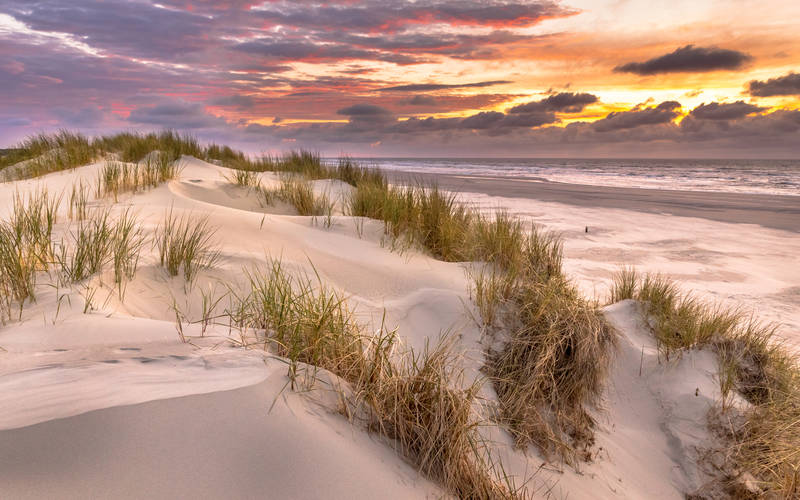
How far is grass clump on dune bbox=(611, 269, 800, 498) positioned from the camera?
87.4 inches

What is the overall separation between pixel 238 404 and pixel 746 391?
3217 millimetres

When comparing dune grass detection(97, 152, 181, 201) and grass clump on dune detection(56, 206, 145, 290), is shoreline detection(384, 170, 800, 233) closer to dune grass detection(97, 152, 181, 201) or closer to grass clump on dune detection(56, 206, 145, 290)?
dune grass detection(97, 152, 181, 201)

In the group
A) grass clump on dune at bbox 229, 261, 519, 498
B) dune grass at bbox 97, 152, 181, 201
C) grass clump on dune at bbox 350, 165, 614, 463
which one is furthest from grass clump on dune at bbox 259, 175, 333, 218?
grass clump on dune at bbox 229, 261, 519, 498

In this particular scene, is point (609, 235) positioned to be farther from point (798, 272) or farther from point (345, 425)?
point (345, 425)

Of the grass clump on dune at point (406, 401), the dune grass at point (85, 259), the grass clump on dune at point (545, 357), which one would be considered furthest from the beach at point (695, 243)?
the dune grass at point (85, 259)

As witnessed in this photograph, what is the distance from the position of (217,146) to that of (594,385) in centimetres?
1685

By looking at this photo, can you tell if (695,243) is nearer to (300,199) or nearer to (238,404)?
(300,199)

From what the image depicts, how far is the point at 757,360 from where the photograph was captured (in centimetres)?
296

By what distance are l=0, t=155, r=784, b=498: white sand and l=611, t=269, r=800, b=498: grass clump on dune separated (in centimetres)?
12

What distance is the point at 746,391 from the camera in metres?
2.83

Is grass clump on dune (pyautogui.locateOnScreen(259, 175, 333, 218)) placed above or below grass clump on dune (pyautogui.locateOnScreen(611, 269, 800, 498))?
above

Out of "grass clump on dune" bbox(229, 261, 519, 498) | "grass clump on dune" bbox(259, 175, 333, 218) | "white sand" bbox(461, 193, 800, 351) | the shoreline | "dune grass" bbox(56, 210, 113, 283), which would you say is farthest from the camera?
the shoreline

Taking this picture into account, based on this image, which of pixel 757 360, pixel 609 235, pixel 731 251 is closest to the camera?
pixel 757 360

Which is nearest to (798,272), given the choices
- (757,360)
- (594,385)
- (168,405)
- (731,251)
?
(731,251)
